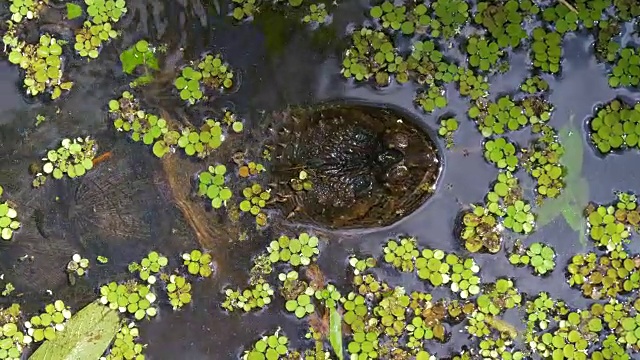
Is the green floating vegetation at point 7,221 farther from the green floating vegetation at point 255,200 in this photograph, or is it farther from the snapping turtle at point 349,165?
the snapping turtle at point 349,165

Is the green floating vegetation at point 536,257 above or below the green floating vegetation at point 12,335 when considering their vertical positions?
above

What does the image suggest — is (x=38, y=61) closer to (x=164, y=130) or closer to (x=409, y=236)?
(x=164, y=130)

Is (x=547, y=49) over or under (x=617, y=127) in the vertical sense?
over

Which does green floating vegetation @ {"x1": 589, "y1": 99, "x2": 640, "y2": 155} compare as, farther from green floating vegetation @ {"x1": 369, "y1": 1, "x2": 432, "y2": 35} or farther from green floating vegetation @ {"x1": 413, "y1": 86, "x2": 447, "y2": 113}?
green floating vegetation @ {"x1": 369, "y1": 1, "x2": 432, "y2": 35}

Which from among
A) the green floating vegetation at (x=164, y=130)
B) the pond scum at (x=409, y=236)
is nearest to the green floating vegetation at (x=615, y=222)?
the pond scum at (x=409, y=236)

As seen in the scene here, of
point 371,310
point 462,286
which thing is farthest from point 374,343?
point 462,286

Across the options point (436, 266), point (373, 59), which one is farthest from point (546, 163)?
point (373, 59)

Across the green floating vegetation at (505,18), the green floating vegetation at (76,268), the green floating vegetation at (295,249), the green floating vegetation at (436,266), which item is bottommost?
the green floating vegetation at (76,268)
